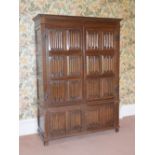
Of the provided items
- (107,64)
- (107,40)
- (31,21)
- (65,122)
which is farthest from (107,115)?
(31,21)

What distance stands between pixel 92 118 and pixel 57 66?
108 centimetres

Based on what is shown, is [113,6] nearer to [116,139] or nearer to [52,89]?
[52,89]

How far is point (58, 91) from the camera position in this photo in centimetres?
325

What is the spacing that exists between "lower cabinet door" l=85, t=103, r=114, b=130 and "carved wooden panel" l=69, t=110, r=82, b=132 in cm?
13

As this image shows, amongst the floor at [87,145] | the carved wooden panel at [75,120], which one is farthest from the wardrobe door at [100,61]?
the floor at [87,145]

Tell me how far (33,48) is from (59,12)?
2.67 ft

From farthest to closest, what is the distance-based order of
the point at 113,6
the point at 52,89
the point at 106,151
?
the point at 113,6
the point at 52,89
the point at 106,151

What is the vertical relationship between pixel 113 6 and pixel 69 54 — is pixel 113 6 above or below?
above

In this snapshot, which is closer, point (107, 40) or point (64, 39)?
point (64, 39)

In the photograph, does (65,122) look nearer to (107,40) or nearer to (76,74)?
(76,74)

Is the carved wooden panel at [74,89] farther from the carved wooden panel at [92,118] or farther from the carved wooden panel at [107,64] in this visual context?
the carved wooden panel at [107,64]

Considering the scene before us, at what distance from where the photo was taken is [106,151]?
296 cm
